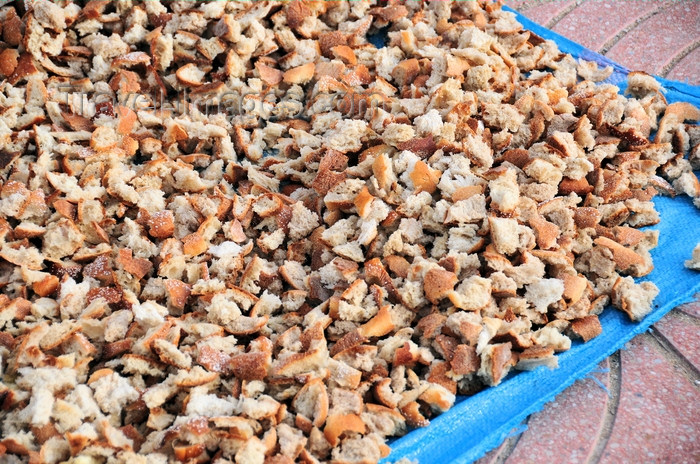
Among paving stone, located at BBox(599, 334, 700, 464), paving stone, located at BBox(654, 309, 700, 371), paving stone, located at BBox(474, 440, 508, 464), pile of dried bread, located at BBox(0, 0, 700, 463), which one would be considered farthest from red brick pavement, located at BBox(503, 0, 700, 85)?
paving stone, located at BBox(474, 440, 508, 464)

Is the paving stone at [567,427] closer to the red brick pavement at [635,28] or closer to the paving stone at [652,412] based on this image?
the paving stone at [652,412]

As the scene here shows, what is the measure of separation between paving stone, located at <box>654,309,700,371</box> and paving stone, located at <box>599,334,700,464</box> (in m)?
→ 0.03

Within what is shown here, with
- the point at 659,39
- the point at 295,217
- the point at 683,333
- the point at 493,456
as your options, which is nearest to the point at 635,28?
the point at 659,39

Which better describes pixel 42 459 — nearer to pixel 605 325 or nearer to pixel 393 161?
pixel 393 161

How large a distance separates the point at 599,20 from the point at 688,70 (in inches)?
11.5

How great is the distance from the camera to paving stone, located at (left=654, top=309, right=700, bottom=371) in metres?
1.10

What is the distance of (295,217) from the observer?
47.6 inches

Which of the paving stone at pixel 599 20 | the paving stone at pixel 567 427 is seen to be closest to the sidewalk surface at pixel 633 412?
the paving stone at pixel 567 427

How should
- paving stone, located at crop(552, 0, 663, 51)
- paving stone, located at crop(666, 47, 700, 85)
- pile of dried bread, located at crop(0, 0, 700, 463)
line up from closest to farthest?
pile of dried bread, located at crop(0, 0, 700, 463), paving stone, located at crop(666, 47, 700, 85), paving stone, located at crop(552, 0, 663, 51)

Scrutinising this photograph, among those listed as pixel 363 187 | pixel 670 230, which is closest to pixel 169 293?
pixel 363 187

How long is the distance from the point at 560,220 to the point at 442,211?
0.22 m

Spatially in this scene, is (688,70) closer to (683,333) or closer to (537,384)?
(683,333)

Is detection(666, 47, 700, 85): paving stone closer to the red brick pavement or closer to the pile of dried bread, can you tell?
the red brick pavement

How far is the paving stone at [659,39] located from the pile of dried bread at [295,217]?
0.25 m
